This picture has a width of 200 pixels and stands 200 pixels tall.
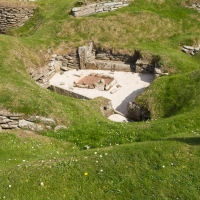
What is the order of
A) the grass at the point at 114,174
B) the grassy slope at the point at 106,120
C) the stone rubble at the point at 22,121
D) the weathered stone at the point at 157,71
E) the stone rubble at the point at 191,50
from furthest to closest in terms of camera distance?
the stone rubble at the point at 191,50, the weathered stone at the point at 157,71, the stone rubble at the point at 22,121, the grassy slope at the point at 106,120, the grass at the point at 114,174

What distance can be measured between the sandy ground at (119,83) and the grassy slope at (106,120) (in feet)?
8.74

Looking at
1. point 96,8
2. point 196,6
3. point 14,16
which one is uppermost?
point 96,8

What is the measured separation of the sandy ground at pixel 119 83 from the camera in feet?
90.7

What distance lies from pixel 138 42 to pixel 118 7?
20.8 ft

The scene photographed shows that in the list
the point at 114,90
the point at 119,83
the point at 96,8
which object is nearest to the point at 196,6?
the point at 96,8

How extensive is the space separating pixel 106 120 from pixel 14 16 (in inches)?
1047

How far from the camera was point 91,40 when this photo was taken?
34.4 m

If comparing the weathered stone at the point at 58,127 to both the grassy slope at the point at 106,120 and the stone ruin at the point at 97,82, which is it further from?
the stone ruin at the point at 97,82

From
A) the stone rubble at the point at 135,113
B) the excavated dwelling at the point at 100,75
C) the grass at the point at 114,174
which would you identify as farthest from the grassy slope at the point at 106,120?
the excavated dwelling at the point at 100,75

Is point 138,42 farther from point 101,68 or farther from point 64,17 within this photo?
point 64,17

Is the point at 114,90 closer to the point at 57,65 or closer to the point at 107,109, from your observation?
the point at 107,109

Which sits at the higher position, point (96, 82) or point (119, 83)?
point (96, 82)

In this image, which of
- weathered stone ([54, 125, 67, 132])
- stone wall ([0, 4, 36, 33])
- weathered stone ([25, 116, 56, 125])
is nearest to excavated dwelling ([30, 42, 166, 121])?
weathered stone ([54, 125, 67, 132])

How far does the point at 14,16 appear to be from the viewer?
133ft
